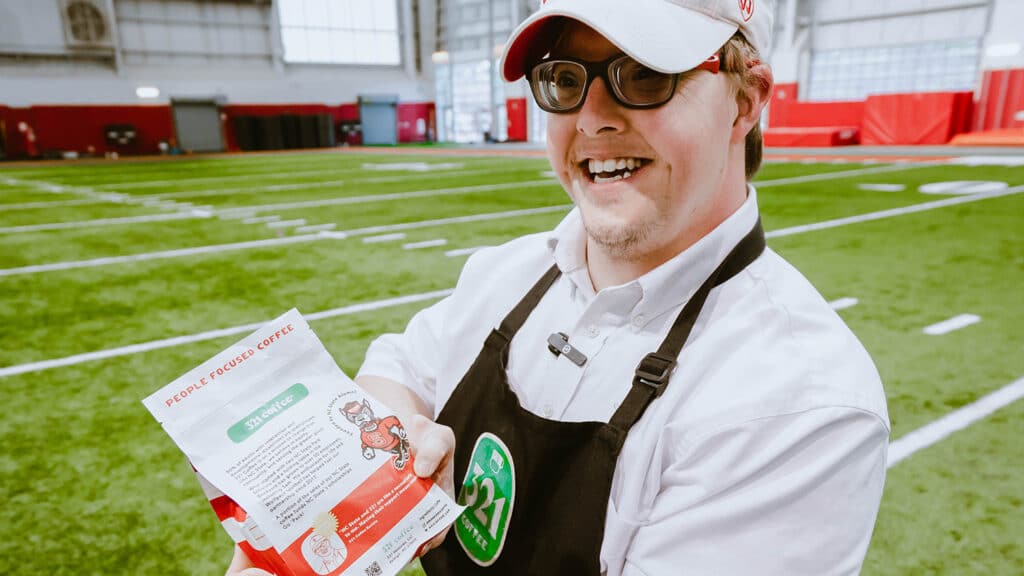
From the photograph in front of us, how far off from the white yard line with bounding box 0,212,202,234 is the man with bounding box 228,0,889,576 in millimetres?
8883

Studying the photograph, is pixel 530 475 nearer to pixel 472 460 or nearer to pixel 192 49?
pixel 472 460

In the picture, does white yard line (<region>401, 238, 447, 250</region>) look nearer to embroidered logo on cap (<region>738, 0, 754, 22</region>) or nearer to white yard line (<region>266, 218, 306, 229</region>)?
white yard line (<region>266, 218, 306, 229</region>)

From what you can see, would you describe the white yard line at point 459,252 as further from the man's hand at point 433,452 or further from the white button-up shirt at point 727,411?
the man's hand at point 433,452

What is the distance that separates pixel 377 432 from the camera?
124cm

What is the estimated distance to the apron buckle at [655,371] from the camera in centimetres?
120

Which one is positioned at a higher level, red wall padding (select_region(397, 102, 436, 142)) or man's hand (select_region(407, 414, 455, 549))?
red wall padding (select_region(397, 102, 436, 142))

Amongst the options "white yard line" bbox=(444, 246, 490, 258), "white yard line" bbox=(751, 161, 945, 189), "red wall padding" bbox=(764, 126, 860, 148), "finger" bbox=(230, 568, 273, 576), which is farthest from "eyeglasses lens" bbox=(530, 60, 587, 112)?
"red wall padding" bbox=(764, 126, 860, 148)

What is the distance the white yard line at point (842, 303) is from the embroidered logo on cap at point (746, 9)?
12.4ft

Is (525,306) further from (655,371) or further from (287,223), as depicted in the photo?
(287,223)

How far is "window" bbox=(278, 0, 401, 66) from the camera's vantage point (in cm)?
3028

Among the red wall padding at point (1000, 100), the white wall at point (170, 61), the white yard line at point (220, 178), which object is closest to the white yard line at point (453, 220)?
the white yard line at point (220, 178)

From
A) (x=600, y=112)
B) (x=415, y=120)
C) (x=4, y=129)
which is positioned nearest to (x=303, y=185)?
(x=600, y=112)

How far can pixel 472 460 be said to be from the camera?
1.53 meters

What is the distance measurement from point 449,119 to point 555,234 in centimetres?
3339
